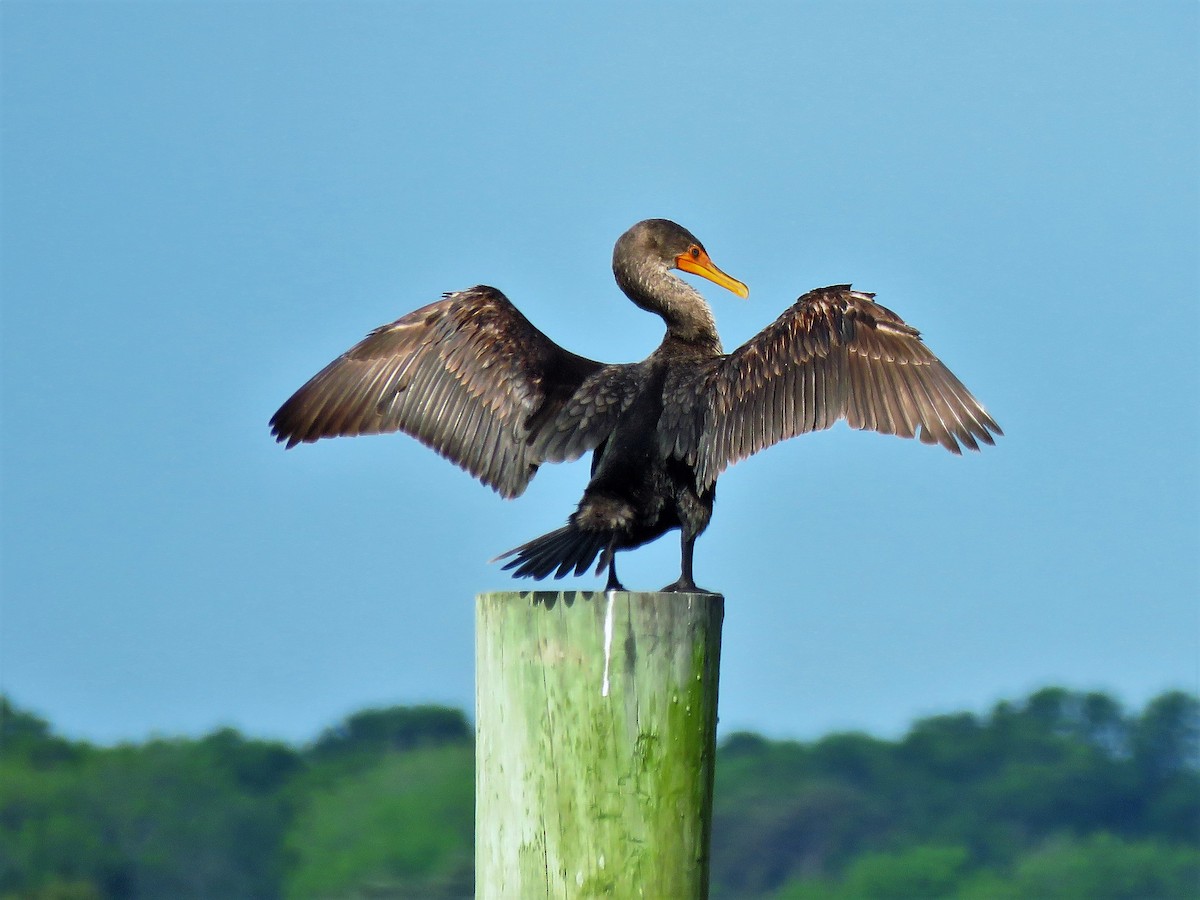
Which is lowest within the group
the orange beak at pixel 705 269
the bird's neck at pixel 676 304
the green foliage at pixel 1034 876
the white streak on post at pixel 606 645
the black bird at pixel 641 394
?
the green foliage at pixel 1034 876

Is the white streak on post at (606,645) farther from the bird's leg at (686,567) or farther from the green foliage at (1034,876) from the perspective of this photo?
the green foliage at (1034,876)

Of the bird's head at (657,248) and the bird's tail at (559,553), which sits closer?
the bird's tail at (559,553)

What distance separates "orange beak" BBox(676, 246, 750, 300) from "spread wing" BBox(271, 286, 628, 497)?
2.20 feet

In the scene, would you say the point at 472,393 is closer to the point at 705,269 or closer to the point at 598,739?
the point at 705,269

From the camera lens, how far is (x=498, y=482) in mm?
5449

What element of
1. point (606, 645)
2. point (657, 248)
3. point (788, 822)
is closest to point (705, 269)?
point (657, 248)

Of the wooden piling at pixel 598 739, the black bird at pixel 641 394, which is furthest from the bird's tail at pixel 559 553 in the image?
the wooden piling at pixel 598 739

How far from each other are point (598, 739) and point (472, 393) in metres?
2.15

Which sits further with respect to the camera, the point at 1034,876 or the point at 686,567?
the point at 1034,876

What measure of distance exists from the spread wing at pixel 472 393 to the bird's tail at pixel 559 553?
459mm

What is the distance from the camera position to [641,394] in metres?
5.27

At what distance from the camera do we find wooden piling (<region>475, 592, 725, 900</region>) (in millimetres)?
3635

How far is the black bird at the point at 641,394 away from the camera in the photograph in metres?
5.14

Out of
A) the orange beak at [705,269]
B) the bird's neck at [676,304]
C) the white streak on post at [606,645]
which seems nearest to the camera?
the white streak on post at [606,645]
